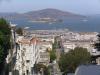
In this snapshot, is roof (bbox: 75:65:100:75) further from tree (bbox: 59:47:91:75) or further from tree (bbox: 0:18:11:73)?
tree (bbox: 59:47:91:75)

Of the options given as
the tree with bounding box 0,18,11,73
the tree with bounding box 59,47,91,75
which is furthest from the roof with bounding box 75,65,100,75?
the tree with bounding box 59,47,91,75

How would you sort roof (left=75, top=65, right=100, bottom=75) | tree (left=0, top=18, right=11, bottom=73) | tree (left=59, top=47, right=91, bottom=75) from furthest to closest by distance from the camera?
tree (left=59, top=47, right=91, bottom=75) < tree (left=0, top=18, right=11, bottom=73) < roof (left=75, top=65, right=100, bottom=75)

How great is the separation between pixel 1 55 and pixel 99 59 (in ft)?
54.6

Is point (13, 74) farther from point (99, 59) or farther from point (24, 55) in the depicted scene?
point (99, 59)

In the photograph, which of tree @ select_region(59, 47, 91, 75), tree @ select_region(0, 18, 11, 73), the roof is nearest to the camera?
the roof

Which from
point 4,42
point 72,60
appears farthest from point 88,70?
point 4,42

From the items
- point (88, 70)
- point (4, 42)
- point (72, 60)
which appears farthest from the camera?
point (4, 42)

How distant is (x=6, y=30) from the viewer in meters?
38.4

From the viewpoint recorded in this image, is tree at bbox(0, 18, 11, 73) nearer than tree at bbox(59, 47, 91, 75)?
Yes

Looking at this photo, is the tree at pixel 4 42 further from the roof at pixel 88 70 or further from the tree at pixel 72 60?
the roof at pixel 88 70

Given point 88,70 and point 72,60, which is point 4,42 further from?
point 88,70

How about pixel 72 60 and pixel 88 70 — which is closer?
pixel 88 70

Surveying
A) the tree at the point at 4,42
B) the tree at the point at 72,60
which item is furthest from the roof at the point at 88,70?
the tree at the point at 72,60

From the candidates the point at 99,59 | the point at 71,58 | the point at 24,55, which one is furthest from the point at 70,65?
the point at 99,59
